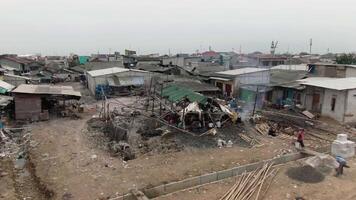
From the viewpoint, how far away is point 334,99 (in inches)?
844

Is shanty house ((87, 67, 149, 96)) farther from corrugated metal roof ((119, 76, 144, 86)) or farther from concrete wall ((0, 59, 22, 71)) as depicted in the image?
concrete wall ((0, 59, 22, 71))

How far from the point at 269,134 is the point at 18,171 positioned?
43.6ft

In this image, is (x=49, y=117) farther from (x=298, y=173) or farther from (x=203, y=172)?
(x=298, y=173)

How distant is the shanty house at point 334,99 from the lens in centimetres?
2053

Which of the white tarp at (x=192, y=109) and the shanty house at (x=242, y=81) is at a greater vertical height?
the shanty house at (x=242, y=81)

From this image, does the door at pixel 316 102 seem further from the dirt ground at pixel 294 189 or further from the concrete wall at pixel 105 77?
the concrete wall at pixel 105 77

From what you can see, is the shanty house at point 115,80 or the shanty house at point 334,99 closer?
the shanty house at point 334,99

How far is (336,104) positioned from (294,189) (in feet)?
40.1

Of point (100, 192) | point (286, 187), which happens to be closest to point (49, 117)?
point (100, 192)

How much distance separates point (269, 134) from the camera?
18406mm

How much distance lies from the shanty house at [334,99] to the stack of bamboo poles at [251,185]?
10.5 metres

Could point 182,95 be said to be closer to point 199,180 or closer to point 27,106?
point 199,180

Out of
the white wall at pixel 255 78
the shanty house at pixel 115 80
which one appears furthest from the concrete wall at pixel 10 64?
the white wall at pixel 255 78

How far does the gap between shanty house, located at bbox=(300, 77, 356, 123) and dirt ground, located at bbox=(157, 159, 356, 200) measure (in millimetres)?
9208
